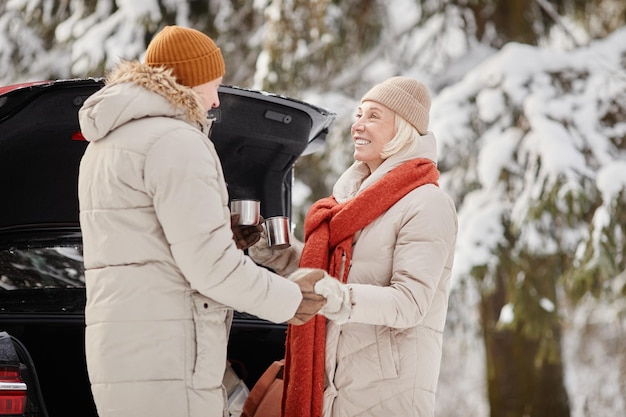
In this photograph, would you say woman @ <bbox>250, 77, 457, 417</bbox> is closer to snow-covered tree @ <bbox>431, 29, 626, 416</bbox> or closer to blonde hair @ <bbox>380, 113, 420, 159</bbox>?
blonde hair @ <bbox>380, 113, 420, 159</bbox>

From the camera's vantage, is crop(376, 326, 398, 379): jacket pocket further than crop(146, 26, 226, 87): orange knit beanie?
Yes

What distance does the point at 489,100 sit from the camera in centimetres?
691

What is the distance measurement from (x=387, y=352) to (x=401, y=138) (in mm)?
711

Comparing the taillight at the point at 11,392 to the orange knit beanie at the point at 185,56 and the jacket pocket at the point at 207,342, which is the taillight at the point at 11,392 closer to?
the jacket pocket at the point at 207,342

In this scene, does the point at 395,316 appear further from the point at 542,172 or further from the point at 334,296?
the point at 542,172

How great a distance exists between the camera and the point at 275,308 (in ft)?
8.52

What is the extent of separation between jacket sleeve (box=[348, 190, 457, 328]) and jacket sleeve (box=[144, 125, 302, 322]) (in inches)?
17.3

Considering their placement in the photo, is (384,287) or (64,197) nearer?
(384,287)

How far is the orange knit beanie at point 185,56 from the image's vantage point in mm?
2674

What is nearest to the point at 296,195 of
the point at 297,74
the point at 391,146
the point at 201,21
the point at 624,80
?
the point at 297,74

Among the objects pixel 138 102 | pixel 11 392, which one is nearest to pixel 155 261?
pixel 138 102

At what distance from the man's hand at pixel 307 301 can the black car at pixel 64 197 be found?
0.98m

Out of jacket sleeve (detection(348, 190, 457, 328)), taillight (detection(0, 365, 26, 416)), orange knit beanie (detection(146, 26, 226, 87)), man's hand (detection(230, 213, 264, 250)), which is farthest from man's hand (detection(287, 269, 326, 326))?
taillight (detection(0, 365, 26, 416))

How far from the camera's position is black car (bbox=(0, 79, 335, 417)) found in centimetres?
339
